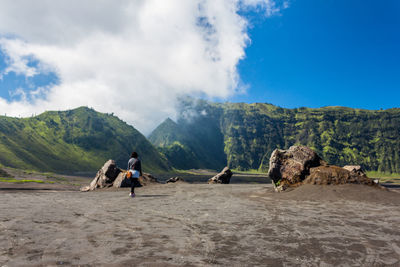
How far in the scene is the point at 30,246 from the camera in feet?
15.3

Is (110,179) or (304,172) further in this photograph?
(110,179)

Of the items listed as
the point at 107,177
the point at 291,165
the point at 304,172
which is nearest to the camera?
the point at 304,172

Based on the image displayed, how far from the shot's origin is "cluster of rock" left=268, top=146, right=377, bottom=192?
15922 mm

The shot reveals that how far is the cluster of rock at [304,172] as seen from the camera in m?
15.9

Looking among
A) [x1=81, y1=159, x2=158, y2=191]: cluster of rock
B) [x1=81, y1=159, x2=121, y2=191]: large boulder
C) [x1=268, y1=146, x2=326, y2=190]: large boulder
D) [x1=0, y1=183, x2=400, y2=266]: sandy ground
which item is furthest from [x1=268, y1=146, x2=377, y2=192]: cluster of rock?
[x1=81, y1=159, x2=121, y2=191]: large boulder

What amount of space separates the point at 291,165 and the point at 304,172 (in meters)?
1.01

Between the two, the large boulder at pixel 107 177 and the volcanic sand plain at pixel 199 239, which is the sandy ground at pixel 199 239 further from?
the large boulder at pixel 107 177

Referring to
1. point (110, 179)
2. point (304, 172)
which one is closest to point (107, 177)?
point (110, 179)

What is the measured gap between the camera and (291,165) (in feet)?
59.2

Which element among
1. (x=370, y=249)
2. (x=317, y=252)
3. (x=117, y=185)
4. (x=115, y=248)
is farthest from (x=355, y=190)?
(x=117, y=185)

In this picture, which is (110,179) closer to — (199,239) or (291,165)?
(291,165)

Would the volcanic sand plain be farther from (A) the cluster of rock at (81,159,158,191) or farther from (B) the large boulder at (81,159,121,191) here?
(B) the large boulder at (81,159,121,191)

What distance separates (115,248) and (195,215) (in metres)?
4.30

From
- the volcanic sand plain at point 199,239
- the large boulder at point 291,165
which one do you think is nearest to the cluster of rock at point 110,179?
the large boulder at point 291,165
